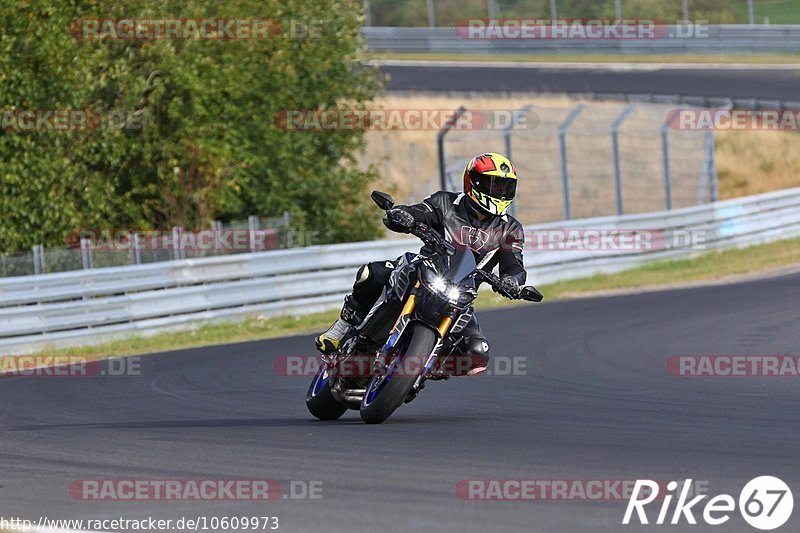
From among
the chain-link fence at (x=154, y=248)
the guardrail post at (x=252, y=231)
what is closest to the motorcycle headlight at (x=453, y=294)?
the chain-link fence at (x=154, y=248)

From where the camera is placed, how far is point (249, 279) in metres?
19.9

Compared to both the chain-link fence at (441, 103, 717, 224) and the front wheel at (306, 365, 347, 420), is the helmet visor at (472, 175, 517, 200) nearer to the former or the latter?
the front wheel at (306, 365, 347, 420)

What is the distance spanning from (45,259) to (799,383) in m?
10.3

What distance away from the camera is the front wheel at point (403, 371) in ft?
27.8

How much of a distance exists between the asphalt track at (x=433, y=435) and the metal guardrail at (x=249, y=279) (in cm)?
289

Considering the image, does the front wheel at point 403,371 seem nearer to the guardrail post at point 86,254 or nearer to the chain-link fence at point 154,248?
the chain-link fence at point 154,248

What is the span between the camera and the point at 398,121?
1447 inches

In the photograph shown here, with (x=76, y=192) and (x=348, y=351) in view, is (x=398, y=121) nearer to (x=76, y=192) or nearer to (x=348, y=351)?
(x=76, y=192)

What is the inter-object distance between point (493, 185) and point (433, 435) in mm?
1581

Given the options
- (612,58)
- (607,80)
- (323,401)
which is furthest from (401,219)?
(612,58)

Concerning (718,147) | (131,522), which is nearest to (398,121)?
(718,147)

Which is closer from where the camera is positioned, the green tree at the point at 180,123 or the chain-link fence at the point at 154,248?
the chain-link fence at the point at 154,248

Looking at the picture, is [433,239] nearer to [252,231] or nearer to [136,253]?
[136,253]

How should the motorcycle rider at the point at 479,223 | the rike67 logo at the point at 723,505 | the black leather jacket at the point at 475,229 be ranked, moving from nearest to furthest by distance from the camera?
the rike67 logo at the point at 723,505, the motorcycle rider at the point at 479,223, the black leather jacket at the point at 475,229
